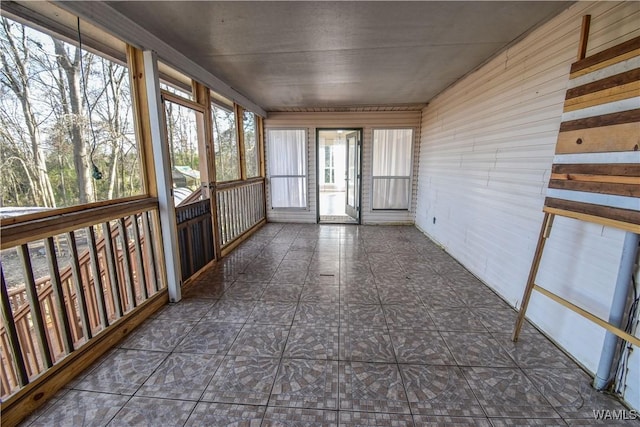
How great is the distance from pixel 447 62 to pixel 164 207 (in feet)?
11.4

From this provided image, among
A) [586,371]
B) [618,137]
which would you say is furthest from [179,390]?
[618,137]

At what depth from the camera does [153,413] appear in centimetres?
147

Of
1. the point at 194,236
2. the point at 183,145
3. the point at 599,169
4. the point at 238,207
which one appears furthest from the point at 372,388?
the point at 238,207

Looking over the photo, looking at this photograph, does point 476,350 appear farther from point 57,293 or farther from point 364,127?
point 364,127

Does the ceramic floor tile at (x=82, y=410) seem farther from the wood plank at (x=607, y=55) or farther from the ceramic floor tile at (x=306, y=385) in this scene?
the wood plank at (x=607, y=55)

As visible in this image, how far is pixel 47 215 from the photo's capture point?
160 cm

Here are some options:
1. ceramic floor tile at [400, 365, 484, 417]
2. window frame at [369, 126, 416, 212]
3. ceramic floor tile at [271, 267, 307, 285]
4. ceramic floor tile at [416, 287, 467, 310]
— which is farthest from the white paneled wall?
ceramic floor tile at [271, 267, 307, 285]

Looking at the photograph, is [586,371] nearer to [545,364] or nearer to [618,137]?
[545,364]

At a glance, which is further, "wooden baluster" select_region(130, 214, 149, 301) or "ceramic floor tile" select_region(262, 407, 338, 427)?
"wooden baluster" select_region(130, 214, 149, 301)

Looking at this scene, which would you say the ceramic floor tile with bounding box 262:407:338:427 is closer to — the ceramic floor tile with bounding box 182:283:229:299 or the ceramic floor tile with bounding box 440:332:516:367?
the ceramic floor tile with bounding box 440:332:516:367

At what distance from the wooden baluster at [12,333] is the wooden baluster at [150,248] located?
107 cm

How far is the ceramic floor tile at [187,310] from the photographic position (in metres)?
2.39

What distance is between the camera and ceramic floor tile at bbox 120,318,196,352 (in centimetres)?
201

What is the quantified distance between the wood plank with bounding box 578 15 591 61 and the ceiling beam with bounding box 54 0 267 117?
3.26 meters
